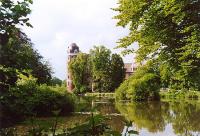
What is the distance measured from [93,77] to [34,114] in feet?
344

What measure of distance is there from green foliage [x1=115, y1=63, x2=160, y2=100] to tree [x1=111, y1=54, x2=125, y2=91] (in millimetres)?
32439

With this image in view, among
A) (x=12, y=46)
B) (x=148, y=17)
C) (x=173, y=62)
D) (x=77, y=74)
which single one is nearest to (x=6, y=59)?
(x=12, y=46)

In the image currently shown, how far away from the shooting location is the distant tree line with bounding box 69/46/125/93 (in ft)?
333

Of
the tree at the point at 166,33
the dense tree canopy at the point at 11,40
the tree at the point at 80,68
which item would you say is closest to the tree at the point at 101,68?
the tree at the point at 80,68

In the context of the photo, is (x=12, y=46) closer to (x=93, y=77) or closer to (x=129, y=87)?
(x=129, y=87)

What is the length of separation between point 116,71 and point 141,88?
3777cm

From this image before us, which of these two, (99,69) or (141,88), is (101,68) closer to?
(99,69)

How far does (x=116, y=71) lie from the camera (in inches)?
4026

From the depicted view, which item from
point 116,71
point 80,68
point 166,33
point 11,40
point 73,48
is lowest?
point 11,40

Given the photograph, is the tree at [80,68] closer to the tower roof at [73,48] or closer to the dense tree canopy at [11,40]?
the tower roof at [73,48]

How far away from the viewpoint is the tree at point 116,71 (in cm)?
10150

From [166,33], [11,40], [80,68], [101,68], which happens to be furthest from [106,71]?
[11,40]

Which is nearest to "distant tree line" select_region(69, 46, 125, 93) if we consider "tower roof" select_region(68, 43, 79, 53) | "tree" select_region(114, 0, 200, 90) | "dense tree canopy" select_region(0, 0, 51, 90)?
"tower roof" select_region(68, 43, 79, 53)

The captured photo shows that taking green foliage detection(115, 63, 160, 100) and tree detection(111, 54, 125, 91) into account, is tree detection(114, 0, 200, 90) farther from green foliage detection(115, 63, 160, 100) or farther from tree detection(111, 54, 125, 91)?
tree detection(111, 54, 125, 91)
